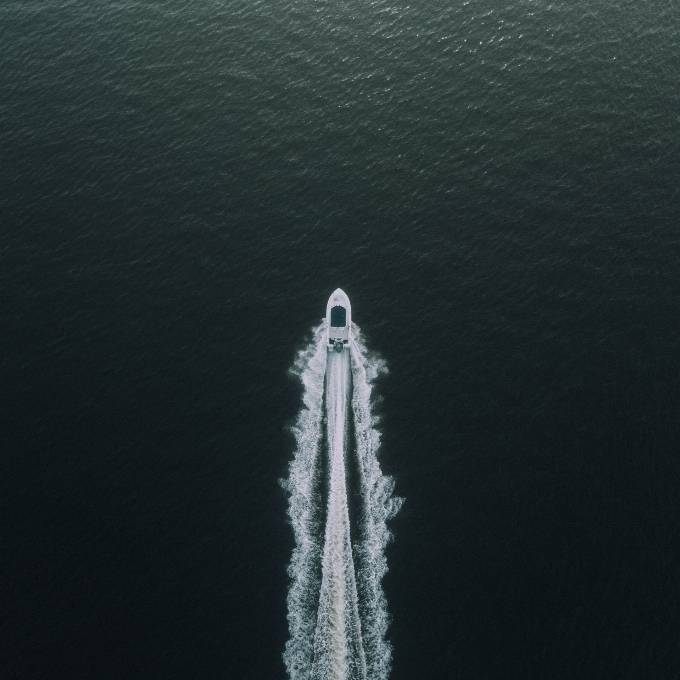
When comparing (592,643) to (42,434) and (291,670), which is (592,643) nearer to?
(291,670)

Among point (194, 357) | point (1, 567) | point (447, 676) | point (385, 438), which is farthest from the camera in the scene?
point (194, 357)

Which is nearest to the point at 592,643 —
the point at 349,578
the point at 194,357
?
the point at 349,578

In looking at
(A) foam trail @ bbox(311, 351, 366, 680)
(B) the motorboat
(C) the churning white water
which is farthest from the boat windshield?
(A) foam trail @ bbox(311, 351, 366, 680)

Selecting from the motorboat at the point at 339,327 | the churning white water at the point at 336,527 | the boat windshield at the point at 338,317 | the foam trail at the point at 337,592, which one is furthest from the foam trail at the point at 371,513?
the boat windshield at the point at 338,317

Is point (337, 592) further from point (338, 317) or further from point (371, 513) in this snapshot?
point (338, 317)

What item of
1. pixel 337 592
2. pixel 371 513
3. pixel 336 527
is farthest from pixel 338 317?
pixel 337 592

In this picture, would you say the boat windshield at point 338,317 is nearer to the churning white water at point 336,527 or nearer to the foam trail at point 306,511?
the foam trail at point 306,511
